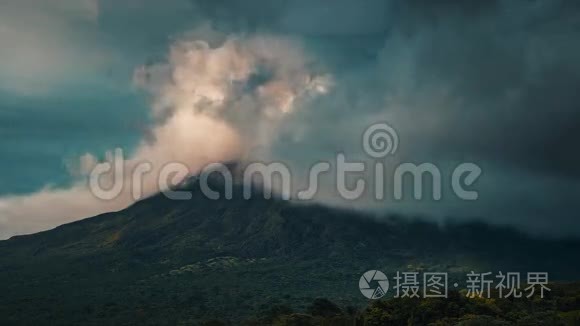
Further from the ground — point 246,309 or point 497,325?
point 497,325

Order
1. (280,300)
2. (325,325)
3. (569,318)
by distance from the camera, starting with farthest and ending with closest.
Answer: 1. (280,300)
2. (325,325)
3. (569,318)

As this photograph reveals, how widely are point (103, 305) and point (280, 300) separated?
51080 mm

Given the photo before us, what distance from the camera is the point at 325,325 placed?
82.0 m

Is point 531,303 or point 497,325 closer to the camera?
point 497,325

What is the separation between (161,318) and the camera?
5443 inches

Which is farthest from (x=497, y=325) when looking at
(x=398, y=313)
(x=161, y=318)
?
(x=161, y=318)

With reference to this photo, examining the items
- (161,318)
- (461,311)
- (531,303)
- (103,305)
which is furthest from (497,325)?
(103,305)

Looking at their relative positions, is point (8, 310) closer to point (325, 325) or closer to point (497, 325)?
point (325, 325)

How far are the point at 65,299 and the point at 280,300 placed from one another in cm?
6094

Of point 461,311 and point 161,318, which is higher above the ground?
point 461,311

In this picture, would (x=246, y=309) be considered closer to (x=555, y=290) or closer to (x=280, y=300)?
(x=280, y=300)

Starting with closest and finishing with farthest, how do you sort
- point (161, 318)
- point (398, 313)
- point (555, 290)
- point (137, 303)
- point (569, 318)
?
point (569, 318), point (398, 313), point (555, 290), point (161, 318), point (137, 303)

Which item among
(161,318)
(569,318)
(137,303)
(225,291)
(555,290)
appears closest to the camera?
(569,318)

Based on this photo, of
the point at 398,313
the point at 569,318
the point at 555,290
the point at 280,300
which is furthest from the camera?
the point at 280,300
